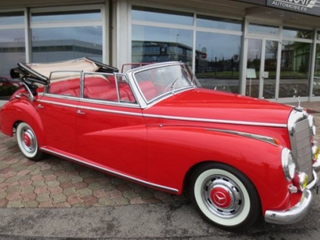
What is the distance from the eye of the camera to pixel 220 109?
292 centimetres

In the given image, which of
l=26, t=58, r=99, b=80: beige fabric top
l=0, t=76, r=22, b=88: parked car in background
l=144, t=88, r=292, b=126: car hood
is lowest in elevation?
l=144, t=88, r=292, b=126: car hood

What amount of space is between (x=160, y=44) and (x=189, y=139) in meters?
5.68

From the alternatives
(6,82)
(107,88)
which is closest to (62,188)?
(107,88)

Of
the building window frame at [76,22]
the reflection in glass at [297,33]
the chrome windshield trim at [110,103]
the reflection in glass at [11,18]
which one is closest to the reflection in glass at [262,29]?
the reflection in glass at [297,33]

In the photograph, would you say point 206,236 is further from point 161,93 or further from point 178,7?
point 178,7

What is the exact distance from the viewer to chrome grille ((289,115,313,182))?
262 cm

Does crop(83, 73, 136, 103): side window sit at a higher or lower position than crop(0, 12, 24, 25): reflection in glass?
lower

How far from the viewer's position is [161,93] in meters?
3.39

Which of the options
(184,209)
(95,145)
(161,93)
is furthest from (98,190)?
(161,93)

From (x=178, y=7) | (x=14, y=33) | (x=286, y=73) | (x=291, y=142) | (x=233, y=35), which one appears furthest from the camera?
(x=286, y=73)

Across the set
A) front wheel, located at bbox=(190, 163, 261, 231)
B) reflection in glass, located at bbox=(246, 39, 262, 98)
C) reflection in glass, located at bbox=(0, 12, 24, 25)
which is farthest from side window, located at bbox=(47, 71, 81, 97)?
reflection in glass, located at bbox=(246, 39, 262, 98)

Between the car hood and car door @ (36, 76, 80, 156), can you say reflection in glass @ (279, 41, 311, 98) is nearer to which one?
the car hood

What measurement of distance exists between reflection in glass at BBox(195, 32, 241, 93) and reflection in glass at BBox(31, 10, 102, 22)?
3.02 metres

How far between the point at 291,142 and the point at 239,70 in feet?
23.8
